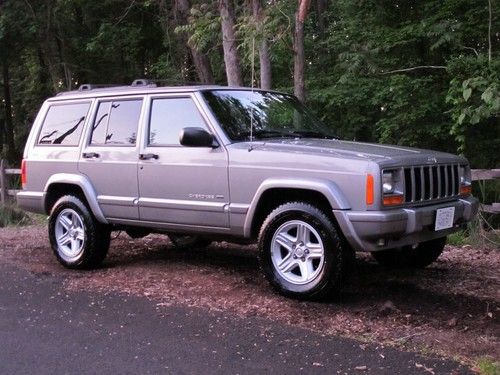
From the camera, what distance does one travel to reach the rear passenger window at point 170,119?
19.7 ft

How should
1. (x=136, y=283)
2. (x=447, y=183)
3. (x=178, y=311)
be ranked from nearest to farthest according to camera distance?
1. (x=178, y=311)
2. (x=447, y=183)
3. (x=136, y=283)

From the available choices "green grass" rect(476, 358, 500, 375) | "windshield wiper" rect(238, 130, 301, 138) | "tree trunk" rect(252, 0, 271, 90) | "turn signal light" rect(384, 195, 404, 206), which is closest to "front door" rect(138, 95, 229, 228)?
"windshield wiper" rect(238, 130, 301, 138)

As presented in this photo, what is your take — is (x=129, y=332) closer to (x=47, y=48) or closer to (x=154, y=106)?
(x=154, y=106)

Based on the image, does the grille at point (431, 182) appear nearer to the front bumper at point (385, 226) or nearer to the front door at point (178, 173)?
the front bumper at point (385, 226)

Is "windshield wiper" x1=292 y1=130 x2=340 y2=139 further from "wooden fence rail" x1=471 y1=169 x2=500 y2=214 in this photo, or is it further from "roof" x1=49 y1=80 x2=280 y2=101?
"wooden fence rail" x1=471 y1=169 x2=500 y2=214

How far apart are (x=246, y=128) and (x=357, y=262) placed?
214 cm

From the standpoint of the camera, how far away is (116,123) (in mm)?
6641

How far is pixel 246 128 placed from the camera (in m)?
5.89

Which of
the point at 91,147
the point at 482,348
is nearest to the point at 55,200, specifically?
the point at 91,147

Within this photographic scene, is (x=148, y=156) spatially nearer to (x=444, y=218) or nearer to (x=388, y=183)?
(x=388, y=183)

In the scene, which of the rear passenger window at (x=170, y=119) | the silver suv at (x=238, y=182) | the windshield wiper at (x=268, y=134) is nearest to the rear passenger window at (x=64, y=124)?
the silver suv at (x=238, y=182)

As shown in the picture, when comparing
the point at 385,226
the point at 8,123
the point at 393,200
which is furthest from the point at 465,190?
the point at 8,123

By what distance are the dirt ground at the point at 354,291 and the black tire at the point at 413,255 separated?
140mm

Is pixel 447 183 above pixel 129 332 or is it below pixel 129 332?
above
